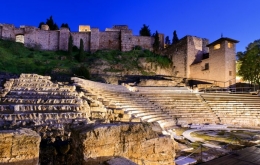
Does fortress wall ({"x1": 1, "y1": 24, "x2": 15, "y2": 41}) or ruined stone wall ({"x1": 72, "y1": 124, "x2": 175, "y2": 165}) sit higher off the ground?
fortress wall ({"x1": 1, "y1": 24, "x2": 15, "y2": 41})

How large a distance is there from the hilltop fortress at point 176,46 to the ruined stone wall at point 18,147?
25317mm

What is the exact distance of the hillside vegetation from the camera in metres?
24.4

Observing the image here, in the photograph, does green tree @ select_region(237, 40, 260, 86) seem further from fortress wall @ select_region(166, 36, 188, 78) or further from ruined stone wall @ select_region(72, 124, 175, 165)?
ruined stone wall @ select_region(72, 124, 175, 165)

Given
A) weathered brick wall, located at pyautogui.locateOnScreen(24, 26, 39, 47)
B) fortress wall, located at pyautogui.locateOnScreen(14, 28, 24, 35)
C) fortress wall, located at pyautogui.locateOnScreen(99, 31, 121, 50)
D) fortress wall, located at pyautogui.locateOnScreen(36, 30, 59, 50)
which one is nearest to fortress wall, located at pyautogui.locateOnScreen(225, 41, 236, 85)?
fortress wall, located at pyautogui.locateOnScreen(99, 31, 121, 50)

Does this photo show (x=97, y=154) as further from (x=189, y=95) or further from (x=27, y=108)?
(x=189, y=95)

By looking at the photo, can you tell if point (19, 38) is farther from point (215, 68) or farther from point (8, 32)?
point (215, 68)

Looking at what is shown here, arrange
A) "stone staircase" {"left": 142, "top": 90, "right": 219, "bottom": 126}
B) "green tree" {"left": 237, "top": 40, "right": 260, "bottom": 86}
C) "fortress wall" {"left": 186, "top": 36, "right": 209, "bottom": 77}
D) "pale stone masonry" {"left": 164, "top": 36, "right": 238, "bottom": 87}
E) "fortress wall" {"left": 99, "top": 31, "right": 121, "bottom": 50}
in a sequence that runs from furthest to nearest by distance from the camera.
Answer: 1. "fortress wall" {"left": 99, "top": 31, "right": 121, "bottom": 50}
2. "fortress wall" {"left": 186, "top": 36, "right": 209, "bottom": 77}
3. "pale stone masonry" {"left": 164, "top": 36, "right": 238, "bottom": 87}
4. "green tree" {"left": 237, "top": 40, "right": 260, "bottom": 86}
5. "stone staircase" {"left": 142, "top": 90, "right": 219, "bottom": 126}

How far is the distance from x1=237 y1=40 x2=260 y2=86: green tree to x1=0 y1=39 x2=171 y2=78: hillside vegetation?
13.8 metres

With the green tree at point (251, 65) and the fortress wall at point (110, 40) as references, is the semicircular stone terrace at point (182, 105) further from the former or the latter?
the fortress wall at point (110, 40)

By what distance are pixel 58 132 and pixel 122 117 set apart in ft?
12.5

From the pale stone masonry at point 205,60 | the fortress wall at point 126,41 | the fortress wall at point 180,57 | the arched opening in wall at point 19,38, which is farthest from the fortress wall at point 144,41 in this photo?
the arched opening in wall at point 19,38

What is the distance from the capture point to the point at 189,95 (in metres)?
16.2

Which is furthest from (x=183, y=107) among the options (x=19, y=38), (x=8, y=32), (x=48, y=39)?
(x=19, y=38)

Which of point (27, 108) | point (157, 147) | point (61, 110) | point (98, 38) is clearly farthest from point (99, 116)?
point (98, 38)
